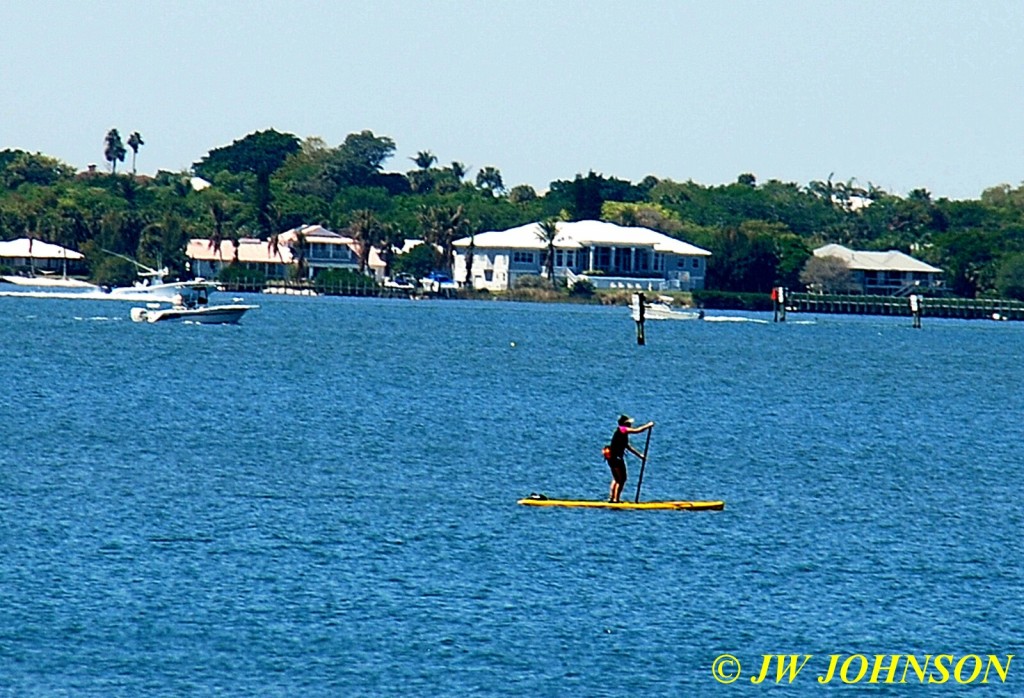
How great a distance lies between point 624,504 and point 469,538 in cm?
515

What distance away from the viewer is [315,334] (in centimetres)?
12938

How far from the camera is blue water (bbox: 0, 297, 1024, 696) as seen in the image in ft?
100

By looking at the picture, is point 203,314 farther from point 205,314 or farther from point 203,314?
point 205,314

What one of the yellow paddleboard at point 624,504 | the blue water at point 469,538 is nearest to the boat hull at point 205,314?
the blue water at point 469,538

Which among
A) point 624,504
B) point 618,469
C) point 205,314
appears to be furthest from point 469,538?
point 205,314

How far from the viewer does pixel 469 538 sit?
40125mm

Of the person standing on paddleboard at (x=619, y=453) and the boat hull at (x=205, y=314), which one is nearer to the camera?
the person standing on paddleboard at (x=619, y=453)

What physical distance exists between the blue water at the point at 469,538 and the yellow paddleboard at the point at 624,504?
1.25 feet

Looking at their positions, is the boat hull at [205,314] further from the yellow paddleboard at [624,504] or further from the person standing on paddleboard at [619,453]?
the person standing on paddleboard at [619,453]

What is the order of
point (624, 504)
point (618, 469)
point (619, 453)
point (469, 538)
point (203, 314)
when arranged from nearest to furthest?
1. point (469, 538)
2. point (619, 453)
3. point (624, 504)
4. point (618, 469)
5. point (203, 314)

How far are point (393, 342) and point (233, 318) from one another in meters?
15.3

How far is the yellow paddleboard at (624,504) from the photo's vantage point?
44000 millimetres

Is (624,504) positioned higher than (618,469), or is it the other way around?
(618,469)

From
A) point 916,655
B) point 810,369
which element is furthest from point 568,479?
point 810,369
